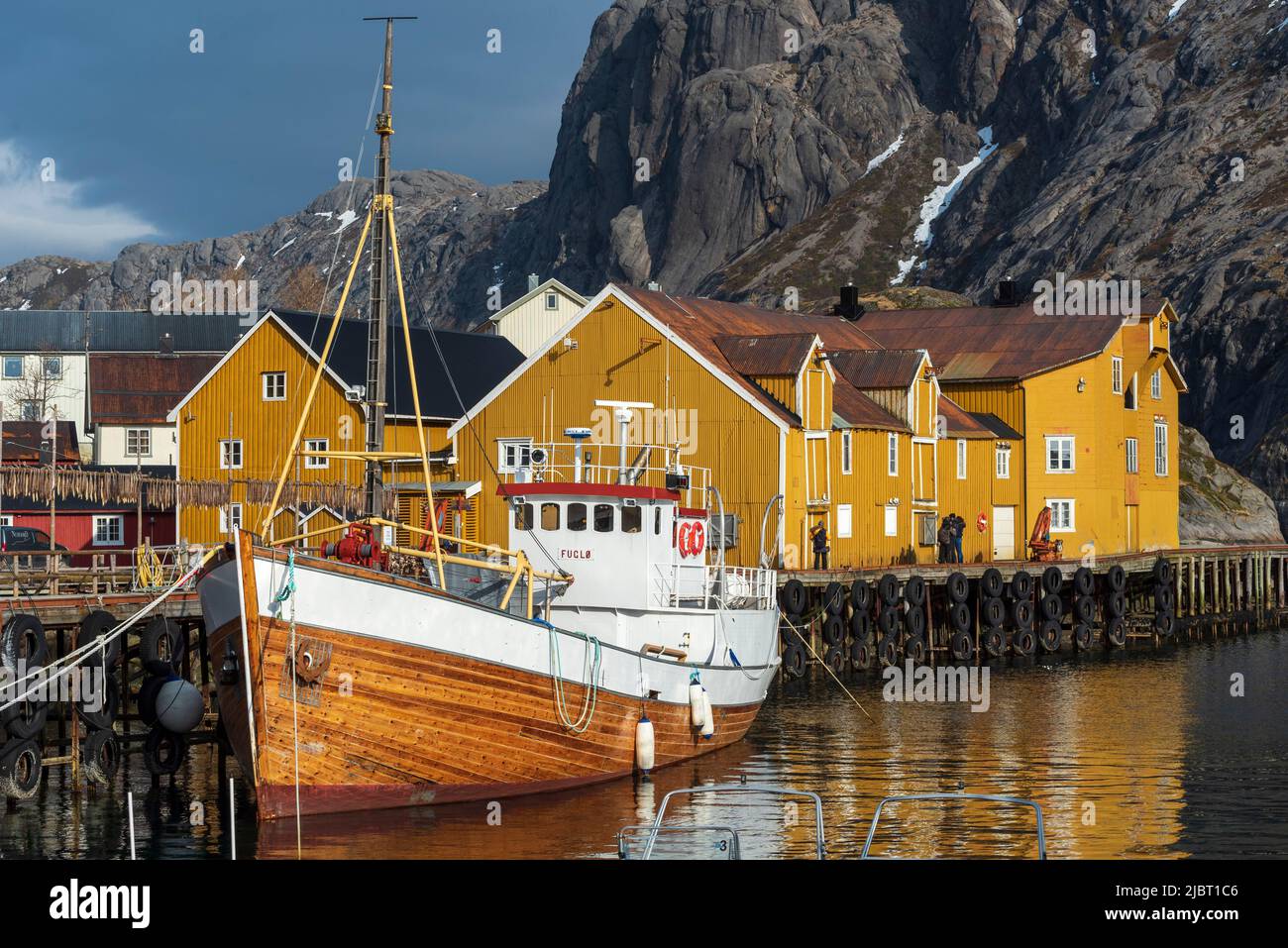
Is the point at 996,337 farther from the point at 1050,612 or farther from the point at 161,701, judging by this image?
the point at 161,701

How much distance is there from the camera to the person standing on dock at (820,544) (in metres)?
49.1

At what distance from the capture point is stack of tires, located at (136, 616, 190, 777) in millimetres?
28422

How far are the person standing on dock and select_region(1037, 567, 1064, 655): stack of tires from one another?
924 cm

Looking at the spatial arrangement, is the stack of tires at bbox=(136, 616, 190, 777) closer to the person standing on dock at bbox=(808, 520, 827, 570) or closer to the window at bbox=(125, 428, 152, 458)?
the person standing on dock at bbox=(808, 520, 827, 570)

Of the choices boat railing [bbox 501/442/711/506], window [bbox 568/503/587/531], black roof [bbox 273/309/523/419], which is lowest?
window [bbox 568/503/587/531]

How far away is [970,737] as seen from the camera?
116 feet

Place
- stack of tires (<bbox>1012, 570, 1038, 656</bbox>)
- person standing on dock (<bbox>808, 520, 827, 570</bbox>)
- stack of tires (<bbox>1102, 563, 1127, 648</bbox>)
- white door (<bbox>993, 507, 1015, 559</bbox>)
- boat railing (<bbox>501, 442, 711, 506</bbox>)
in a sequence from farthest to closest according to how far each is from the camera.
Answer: white door (<bbox>993, 507, 1015, 559</bbox>) < stack of tires (<bbox>1102, 563, 1127, 648</bbox>) < stack of tires (<bbox>1012, 570, 1038, 656</bbox>) < person standing on dock (<bbox>808, 520, 827, 570</bbox>) < boat railing (<bbox>501, 442, 711, 506</bbox>)

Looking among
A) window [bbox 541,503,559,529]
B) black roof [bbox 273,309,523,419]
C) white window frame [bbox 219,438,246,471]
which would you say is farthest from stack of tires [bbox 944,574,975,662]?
white window frame [bbox 219,438,246,471]

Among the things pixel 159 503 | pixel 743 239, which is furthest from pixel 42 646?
pixel 743 239

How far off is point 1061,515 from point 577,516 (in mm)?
37705

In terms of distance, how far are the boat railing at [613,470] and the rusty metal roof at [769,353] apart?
375 cm

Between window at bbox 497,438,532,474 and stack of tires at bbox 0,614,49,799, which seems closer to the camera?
stack of tires at bbox 0,614,49,799

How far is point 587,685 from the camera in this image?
2738 cm
